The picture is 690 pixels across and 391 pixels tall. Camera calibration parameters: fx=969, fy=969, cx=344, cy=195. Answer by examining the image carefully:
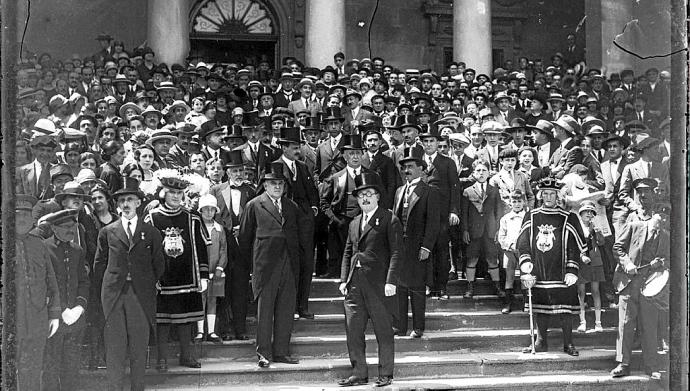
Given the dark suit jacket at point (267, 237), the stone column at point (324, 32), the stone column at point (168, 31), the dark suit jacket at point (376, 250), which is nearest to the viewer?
the dark suit jacket at point (376, 250)

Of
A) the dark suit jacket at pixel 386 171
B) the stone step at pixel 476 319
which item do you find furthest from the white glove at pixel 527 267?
the dark suit jacket at pixel 386 171

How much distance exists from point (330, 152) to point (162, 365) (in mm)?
4333

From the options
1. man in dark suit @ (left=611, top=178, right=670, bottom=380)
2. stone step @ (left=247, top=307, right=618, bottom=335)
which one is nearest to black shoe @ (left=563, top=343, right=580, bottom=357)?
man in dark suit @ (left=611, top=178, right=670, bottom=380)

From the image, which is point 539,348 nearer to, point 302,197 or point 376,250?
point 376,250

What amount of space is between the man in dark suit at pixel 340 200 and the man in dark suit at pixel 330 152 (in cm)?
37

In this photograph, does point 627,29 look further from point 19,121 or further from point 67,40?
point 67,40

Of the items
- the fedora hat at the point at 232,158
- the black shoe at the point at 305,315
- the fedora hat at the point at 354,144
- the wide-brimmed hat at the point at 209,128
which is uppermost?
the wide-brimmed hat at the point at 209,128

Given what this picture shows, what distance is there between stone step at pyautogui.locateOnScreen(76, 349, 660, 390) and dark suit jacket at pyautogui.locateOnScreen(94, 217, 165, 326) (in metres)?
0.79

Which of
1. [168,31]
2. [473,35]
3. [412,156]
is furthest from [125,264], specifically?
[473,35]

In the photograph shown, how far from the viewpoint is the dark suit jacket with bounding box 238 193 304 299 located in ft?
38.1

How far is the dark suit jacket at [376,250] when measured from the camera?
37.5 feet

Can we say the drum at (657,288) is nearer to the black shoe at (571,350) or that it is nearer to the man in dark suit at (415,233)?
the black shoe at (571,350)

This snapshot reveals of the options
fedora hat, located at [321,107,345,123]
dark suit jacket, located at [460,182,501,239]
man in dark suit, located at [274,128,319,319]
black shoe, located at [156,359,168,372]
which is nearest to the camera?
black shoe, located at [156,359,168,372]

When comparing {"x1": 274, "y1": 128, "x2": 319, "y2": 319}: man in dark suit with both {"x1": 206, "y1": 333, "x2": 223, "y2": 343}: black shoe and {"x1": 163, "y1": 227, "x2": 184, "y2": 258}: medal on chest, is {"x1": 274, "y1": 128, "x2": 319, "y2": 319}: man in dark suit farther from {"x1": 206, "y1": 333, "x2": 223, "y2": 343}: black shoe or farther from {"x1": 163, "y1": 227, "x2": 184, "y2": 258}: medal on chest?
{"x1": 163, "y1": 227, "x2": 184, "y2": 258}: medal on chest
